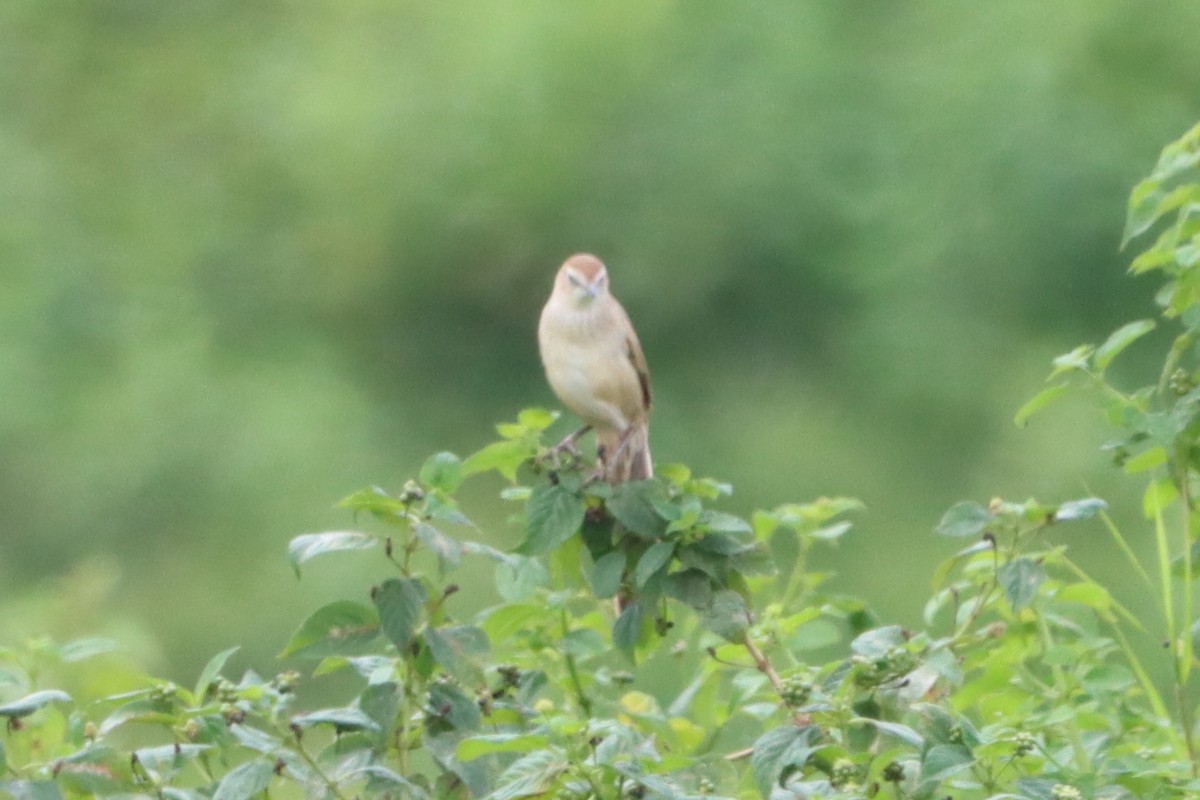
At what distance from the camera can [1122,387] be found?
4090 millimetres

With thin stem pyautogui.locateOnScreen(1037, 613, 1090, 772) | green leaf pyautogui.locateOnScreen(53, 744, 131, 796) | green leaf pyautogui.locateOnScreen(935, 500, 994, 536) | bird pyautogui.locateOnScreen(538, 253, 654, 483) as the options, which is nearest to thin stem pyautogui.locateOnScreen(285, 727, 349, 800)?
green leaf pyautogui.locateOnScreen(53, 744, 131, 796)

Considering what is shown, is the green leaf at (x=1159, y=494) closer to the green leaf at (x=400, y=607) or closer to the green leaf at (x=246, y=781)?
the green leaf at (x=400, y=607)

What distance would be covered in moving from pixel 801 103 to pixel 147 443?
2013mm

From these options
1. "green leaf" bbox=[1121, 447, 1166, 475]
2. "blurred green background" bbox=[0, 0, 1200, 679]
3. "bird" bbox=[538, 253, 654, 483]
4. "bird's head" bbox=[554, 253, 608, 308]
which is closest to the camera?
"green leaf" bbox=[1121, 447, 1166, 475]

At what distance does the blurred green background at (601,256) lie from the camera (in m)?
4.43

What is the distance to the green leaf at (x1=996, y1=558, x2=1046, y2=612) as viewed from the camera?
122cm

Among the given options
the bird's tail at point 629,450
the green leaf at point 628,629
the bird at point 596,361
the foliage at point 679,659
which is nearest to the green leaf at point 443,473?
the foliage at point 679,659

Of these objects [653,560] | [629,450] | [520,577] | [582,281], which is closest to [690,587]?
[653,560]

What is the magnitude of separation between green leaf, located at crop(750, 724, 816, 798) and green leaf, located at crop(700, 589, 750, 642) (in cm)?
18

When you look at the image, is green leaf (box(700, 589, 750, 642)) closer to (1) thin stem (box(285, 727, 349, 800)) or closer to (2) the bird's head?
(1) thin stem (box(285, 727, 349, 800))

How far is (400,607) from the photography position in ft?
3.72

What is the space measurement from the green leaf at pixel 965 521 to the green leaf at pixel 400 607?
36 centimetres

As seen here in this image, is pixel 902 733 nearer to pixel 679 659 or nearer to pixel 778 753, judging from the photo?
pixel 778 753

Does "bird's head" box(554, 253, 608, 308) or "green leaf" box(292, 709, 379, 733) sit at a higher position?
"bird's head" box(554, 253, 608, 308)
